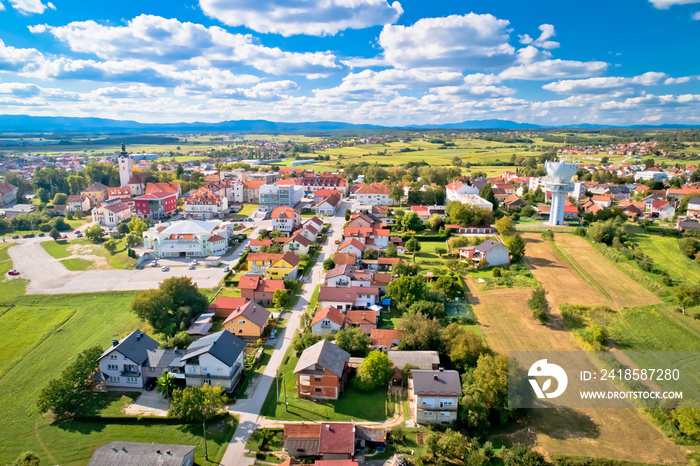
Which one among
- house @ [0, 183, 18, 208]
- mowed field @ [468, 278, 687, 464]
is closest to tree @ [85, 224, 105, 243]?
house @ [0, 183, 18, 208]

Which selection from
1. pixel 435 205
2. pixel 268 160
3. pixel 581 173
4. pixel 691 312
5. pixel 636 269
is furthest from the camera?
pixel 268 160

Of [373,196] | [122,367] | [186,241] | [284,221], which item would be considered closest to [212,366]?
[122,367]

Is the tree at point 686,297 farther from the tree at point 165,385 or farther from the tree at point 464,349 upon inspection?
the tree at point 165,385

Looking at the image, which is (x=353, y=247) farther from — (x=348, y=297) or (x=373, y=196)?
(x=373, y=196)

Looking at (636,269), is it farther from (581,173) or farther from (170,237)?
(581,173)

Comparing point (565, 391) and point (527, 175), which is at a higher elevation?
point (527, 175)

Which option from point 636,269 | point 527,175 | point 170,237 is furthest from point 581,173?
point 170,237
